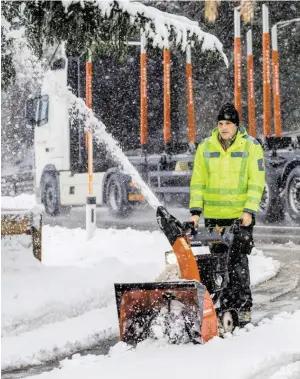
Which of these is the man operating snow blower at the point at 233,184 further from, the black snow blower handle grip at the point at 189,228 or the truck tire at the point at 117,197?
the truck tire at the point at 117,197

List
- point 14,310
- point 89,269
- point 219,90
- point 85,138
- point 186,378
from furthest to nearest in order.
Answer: point 219,90, point 85,138, point 89,269, point 14,310, point 186,378

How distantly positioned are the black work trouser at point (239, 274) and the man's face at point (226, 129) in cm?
70

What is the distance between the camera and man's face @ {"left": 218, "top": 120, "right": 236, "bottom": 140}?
601cm

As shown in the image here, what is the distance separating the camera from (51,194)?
20188mm

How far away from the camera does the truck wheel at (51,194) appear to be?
19680 millimetres

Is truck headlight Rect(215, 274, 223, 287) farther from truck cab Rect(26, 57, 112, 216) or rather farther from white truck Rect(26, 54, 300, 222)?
truck cab Rect(26, 57, 112, 216)

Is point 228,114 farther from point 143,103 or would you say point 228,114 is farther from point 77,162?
point 77,162

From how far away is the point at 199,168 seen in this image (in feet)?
20.5

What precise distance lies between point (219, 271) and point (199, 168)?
0.84 metres

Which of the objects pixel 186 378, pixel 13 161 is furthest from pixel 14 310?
pixel 13 161

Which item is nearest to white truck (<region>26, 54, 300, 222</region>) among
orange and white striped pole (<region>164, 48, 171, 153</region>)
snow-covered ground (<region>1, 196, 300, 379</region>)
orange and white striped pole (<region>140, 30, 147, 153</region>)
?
orange and white striped pole (<region>140, 30, 147, 153</region>)

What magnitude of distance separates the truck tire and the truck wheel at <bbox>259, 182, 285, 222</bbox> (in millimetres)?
3738

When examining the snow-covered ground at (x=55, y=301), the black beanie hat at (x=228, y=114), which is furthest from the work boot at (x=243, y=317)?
the black beanie hat at (x=228, y=114)

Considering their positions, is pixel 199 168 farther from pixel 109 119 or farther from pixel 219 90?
pixel 219 90
